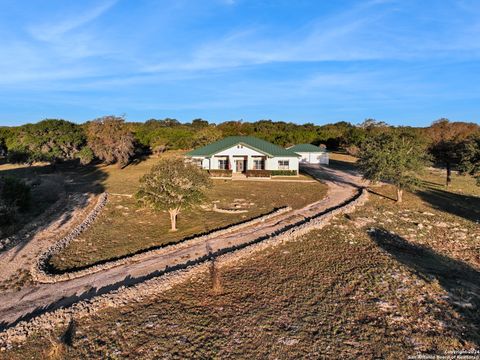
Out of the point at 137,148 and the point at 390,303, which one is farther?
the point at 137,148

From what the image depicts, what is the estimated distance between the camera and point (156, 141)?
73500mm

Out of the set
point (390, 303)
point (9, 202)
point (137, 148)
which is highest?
point (137, 148)

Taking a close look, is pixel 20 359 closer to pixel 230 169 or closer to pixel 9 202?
pixel 9 202

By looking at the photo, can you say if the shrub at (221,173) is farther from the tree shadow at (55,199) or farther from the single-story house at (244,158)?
the tree shadow at (55,199)

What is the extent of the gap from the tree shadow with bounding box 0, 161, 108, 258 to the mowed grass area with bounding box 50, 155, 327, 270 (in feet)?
8.66

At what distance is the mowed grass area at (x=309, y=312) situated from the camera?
34.0ft

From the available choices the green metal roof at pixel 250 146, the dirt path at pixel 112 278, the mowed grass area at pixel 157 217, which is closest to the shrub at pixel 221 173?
the green metal roof at pixel 250 146

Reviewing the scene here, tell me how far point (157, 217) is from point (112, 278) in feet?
35.8

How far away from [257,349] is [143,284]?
6290mm

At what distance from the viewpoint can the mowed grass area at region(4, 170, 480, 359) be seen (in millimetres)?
10375

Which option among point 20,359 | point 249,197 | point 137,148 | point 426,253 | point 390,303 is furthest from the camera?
point 137,148

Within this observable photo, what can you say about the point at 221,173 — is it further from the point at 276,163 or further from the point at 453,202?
the point at 453,202

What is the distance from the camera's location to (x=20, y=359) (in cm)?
994

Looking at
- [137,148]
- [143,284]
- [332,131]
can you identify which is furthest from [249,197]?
[332,131]
